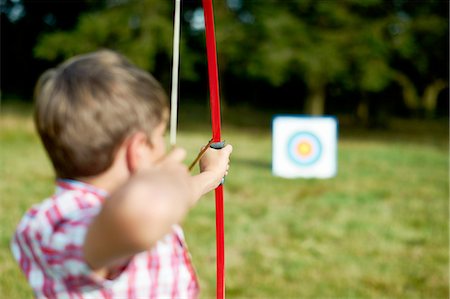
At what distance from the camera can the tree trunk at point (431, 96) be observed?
16175 mm

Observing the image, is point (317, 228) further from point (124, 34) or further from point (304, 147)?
point (124, 34)

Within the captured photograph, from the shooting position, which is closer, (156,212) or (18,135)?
(156,212)

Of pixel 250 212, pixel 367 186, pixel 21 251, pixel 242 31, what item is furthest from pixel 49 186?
pixel 242 31

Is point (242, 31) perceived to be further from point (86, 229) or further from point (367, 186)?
point (86, 229)

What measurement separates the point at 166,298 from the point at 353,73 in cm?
1226

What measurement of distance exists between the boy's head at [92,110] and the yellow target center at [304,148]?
5.47 meters

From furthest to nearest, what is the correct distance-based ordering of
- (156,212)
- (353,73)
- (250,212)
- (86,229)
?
1. (353,73)
2. (250,212)
3. (86,229)
4. (156,212)

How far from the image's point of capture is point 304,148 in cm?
625

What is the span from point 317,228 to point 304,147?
2.62 meters

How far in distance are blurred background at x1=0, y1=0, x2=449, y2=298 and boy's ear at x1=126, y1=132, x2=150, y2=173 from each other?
1.92 metres

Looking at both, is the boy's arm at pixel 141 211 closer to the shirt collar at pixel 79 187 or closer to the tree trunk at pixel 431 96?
the shirt collar at pixel 79 187

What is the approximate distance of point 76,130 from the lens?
27.2 inches

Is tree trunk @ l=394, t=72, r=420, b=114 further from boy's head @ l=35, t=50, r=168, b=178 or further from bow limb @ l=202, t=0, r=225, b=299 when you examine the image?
boy's head @ l=35, t=50, r=168, b=178

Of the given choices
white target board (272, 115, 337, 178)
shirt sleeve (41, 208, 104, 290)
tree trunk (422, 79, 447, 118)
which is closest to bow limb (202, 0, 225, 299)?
shirt sleeve (41, 208, 104, 290)
